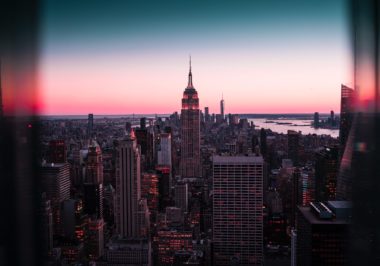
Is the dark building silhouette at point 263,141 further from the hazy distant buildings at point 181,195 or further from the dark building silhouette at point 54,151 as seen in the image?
the dark building silhouette at point 54,151

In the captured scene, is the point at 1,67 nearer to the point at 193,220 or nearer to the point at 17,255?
the point at 17,255

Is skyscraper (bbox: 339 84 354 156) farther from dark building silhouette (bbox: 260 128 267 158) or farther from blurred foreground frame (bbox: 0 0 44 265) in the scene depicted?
dark building silhouette (bbox: 260 128 267 158)

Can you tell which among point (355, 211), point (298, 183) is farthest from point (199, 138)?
point (355, 211)

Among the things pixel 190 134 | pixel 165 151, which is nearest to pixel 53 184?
pixel 165 151

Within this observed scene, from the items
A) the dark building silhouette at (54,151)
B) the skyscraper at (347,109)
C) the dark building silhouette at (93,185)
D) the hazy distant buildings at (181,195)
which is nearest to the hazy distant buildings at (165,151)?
the hazy distant buildings at (181,195)

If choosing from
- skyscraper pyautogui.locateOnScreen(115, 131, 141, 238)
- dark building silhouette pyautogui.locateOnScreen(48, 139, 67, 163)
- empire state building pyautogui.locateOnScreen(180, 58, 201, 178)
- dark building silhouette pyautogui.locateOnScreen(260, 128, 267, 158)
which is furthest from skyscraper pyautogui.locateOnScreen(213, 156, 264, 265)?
dark building silhouette pyautogui.locateOnScreen(48, 139, 67, 163)
